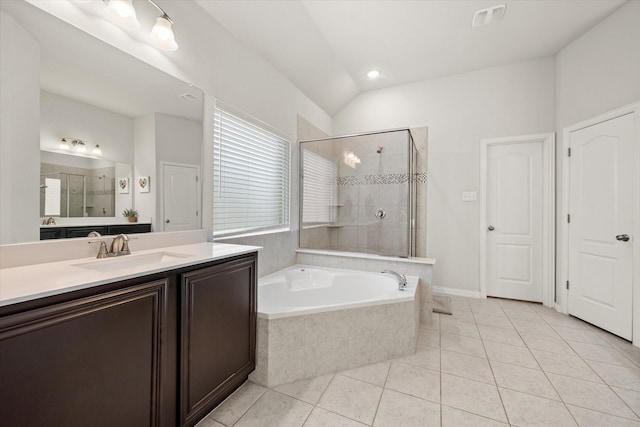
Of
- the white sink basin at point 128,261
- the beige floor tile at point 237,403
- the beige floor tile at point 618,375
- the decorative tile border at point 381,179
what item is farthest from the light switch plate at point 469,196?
the white sink basin at point 128,261

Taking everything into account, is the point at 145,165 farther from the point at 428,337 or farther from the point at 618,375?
the point at 618,375

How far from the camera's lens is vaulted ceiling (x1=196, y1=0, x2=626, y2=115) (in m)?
2.20

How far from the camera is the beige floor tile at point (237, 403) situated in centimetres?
140

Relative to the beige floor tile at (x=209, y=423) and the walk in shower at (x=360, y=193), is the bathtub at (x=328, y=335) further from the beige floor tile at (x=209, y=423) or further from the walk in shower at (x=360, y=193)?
the walk in shower at (x=360, y=193)

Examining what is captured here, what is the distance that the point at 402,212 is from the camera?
295 cm

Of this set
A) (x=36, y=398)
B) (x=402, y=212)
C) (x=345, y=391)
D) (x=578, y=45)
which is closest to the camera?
(x=36, y=398)

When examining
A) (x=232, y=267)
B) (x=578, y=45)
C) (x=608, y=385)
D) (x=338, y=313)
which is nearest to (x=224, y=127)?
(x=232, y=267)

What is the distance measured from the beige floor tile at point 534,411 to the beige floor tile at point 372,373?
2.24 ft

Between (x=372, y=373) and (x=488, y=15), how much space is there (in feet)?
10.4

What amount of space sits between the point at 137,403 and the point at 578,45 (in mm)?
4430

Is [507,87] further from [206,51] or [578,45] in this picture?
[206,51]

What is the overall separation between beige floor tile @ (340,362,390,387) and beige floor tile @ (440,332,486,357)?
1.99 ft

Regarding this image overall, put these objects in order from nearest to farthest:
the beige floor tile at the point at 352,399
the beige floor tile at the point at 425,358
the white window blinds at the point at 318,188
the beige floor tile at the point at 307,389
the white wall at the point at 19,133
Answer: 1. the white wall at the point at 19,133
2. the beige floor tile at the point at 352,399
3. the beige floor tile at the point at 307,389
4. the beige floor tile at the point at 425,358
5. the white window blinds at the point at 318,188

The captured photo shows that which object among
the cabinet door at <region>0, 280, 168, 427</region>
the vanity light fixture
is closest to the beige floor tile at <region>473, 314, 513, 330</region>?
the cabinet door at <region>0, 280, 168, 427</region>
